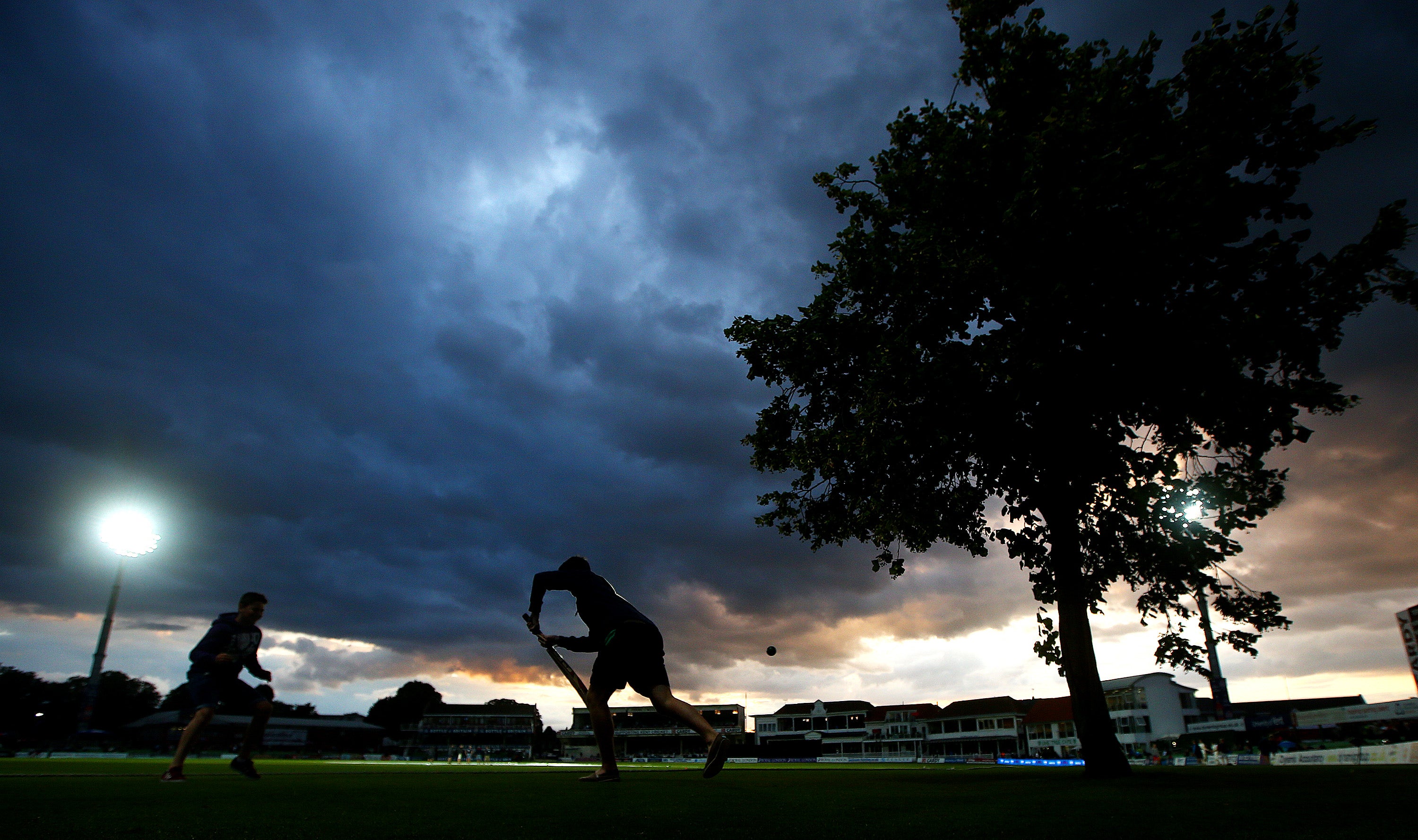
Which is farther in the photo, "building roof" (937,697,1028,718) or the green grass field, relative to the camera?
"building roof" (937,697,1028,718)

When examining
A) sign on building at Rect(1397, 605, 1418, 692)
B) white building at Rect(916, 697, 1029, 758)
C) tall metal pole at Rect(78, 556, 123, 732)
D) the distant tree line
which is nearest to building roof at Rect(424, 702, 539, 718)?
the distant tree line

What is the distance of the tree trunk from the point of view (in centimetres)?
1505

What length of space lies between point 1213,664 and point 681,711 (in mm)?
63383

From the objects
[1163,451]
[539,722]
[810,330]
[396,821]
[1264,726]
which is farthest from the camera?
[539,722]

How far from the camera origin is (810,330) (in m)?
18.5

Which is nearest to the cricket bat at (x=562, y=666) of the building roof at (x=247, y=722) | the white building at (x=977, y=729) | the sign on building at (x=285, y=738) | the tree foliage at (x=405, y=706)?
the white building at (x=977, y=729)

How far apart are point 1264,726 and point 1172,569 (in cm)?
6913

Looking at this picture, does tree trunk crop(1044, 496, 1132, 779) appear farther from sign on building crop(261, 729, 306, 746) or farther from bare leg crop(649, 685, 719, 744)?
sign on building crop(261, 729, 306, 746)

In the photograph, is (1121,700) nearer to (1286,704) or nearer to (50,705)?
(1286,704)

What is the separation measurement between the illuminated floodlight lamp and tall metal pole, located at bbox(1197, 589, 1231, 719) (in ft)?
187

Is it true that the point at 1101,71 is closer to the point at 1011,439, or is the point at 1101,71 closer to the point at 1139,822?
the point at 1011,439

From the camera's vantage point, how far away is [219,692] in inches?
358

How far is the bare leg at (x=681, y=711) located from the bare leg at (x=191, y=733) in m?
5.57

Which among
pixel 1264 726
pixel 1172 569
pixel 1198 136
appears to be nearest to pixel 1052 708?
pixel 1264 726
